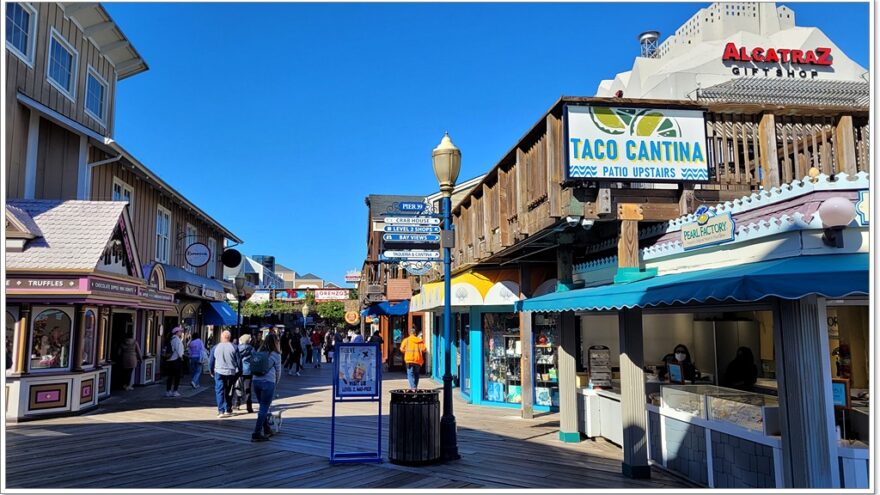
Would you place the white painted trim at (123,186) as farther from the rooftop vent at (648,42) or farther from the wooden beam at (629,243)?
the rooftop vent at (648,42)

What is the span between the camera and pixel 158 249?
2022 centimetres

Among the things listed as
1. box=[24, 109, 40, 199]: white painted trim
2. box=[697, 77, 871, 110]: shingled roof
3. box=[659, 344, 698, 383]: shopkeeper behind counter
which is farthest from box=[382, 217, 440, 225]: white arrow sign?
box=[697, 77, 871, 110]: shingled roof

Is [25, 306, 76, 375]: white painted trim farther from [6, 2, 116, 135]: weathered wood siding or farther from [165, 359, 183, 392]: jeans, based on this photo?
[6, 2, 116, 135]: weathered wood siding

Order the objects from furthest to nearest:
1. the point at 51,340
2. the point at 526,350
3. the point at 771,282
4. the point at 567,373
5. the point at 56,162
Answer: the point at 56,162, the point at 526,350, the point at 51,340, the point at 567,373, the point at 771,282

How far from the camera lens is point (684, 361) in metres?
8.64

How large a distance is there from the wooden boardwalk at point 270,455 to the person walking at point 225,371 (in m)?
0.35

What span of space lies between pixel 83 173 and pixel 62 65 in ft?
9.11

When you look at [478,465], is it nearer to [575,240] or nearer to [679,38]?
[575,240]

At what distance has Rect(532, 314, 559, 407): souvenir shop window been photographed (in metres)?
13.2

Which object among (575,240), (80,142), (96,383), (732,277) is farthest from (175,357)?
(732,277)

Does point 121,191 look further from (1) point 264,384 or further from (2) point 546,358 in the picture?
(2) point 546,358

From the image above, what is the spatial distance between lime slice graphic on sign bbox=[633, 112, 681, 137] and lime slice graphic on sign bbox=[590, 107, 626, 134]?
200 millimetres

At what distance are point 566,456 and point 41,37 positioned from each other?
47.0 feet

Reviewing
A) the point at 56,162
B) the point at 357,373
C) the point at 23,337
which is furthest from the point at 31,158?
the point at 357,373
